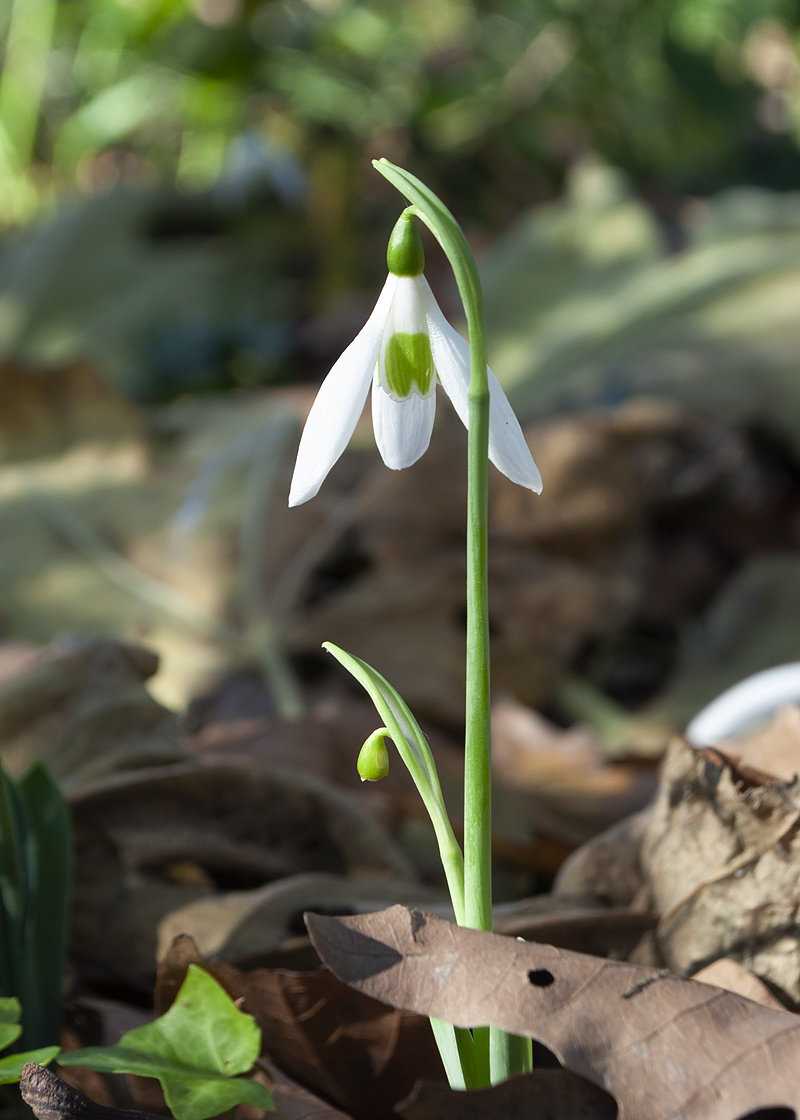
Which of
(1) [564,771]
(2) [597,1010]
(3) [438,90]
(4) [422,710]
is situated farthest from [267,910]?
(3) [438,90]

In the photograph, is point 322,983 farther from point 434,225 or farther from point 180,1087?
point 434,225

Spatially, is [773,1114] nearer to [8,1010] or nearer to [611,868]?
[611,868]

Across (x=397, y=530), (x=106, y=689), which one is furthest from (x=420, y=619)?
(x=106, y=689)

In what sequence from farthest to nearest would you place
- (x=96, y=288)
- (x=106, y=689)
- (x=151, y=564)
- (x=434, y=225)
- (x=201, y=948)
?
(x=96, y=288)
(x=151, y=564)
(x=106, y=689)
(x=201, y=948)
(x=434, y=225)

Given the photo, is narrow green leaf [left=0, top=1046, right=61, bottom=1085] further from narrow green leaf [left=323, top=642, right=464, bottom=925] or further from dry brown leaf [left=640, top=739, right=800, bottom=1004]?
dry brown leaf [left=640, top=739, right=800, bottom=1004]

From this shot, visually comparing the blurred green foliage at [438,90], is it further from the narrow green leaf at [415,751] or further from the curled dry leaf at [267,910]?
the narrow green leaf at [415,751]

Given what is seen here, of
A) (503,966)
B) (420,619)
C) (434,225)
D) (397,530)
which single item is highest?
(434,225)
